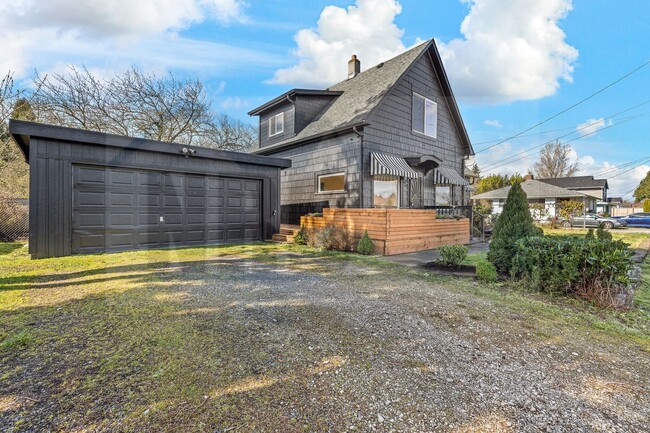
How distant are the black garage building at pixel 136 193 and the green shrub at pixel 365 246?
13.4 feet

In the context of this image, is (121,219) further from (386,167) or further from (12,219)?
(386,167)

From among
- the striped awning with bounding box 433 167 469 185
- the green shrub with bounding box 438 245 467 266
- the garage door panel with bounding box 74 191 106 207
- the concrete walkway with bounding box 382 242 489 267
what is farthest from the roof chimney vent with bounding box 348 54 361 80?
the garage door panel with bounding box 74 191 106 207

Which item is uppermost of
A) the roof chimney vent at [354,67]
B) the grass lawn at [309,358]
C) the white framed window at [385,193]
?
the roof chimney vent at [354,67]

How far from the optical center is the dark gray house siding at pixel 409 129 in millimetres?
11258

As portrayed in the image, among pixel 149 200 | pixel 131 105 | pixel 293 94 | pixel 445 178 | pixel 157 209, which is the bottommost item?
pixel 157 209

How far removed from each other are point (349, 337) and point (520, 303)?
113 inches

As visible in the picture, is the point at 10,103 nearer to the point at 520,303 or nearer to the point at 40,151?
the point at 40,151

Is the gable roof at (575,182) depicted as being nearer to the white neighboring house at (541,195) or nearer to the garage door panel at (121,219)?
the white neighboring house at (541,195)

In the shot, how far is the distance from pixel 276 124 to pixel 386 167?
22.7ft

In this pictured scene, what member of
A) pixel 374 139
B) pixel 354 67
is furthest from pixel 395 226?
pixel 354 67

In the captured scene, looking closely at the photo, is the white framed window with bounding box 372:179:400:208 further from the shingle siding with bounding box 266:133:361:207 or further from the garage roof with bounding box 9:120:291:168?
the garage roof with bounding box 9:120:291:168

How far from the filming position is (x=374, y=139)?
11.3 meters

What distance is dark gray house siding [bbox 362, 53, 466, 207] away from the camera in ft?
36.9

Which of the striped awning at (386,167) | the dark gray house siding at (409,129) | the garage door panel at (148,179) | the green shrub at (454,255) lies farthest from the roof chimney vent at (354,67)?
the green shrub at (454,255)
